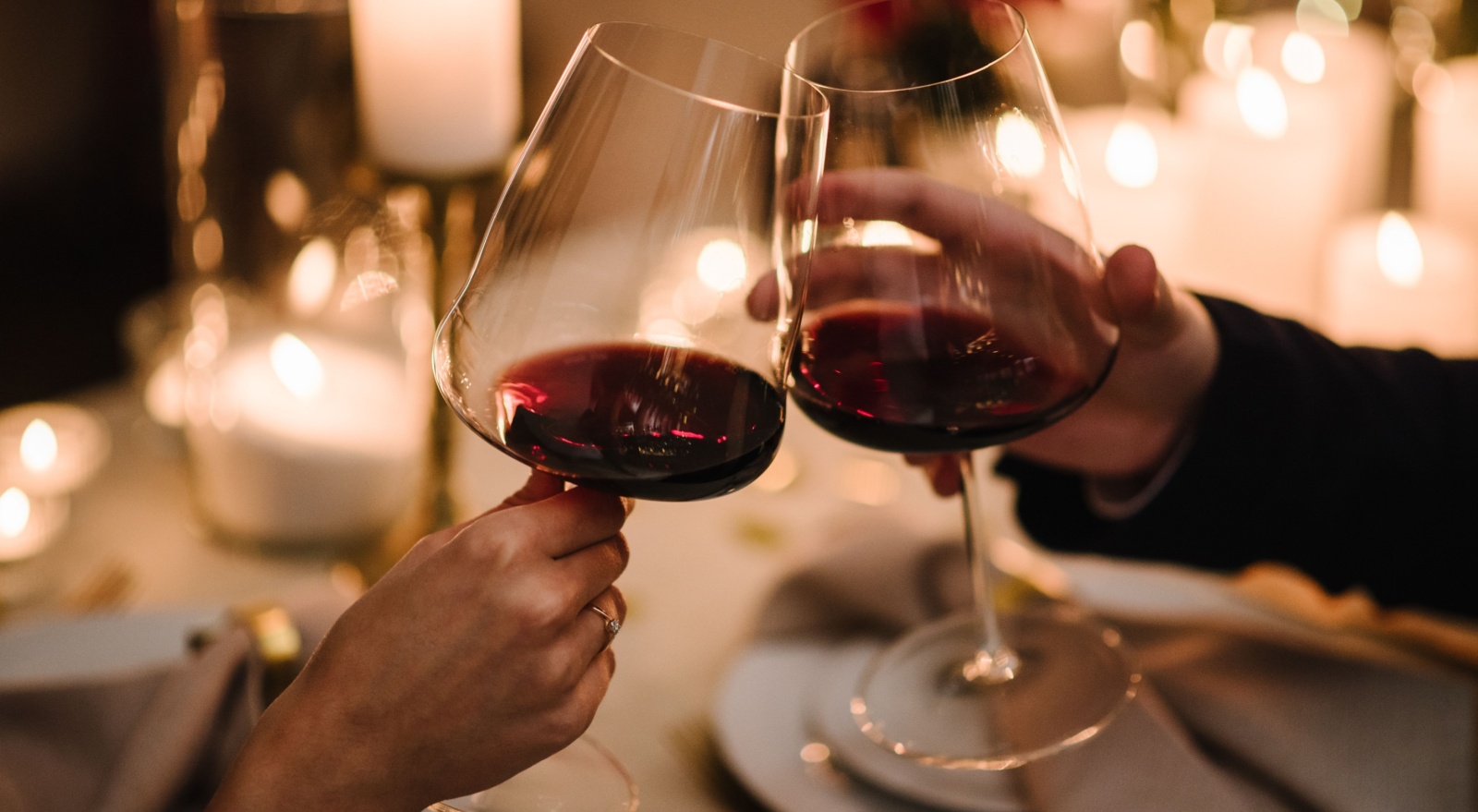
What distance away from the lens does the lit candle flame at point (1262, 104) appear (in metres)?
1.48

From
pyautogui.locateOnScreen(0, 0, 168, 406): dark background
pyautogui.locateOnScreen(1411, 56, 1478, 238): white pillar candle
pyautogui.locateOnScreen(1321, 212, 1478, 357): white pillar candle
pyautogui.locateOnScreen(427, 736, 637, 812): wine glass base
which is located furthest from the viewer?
pyautogui.locateOnScreen(0, 0, 168, 406): dark background

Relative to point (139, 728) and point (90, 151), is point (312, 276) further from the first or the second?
point (90, 151)

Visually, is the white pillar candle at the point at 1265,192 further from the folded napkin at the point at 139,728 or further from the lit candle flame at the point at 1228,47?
the folded napkin at the point at 139,728

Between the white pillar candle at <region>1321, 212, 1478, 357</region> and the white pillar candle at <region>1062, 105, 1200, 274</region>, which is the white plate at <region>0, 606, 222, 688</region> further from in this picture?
the white pillar candle at <region>1321, 212, 1478, 357</region>

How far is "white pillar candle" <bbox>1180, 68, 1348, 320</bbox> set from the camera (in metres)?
1.46

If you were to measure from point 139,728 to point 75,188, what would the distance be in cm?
184

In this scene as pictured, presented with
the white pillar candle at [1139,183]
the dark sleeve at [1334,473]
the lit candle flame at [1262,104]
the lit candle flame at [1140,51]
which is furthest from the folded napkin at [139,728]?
the lit candle flame at [1140,51]

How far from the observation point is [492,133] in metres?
0.91

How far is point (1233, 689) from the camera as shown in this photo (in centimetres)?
71

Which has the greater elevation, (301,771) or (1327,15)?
(1327,15)

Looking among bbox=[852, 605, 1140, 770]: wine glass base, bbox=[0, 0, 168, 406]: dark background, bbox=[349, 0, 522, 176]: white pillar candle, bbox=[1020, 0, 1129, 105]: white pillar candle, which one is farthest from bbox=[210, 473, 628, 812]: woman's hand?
bbox=[0, 0, 168, 406]: dark background

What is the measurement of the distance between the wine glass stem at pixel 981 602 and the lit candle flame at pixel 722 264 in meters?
0.21

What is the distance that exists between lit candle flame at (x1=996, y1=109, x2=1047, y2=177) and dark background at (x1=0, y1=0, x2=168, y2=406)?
184 centimetres

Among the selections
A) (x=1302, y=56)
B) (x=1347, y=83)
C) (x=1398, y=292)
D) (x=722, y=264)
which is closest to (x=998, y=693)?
(x=722, y=264)
